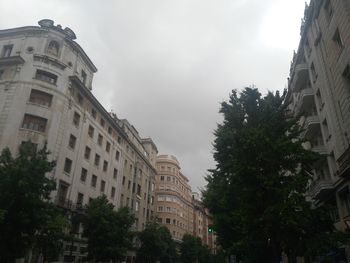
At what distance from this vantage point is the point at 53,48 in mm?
33969

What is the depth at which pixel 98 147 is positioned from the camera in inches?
1563

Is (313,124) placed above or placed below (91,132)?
below

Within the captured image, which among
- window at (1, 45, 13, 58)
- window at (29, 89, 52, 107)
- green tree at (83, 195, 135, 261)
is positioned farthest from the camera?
window at (1, 45, 13, 58)

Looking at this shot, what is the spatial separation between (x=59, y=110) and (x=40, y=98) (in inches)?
83.5

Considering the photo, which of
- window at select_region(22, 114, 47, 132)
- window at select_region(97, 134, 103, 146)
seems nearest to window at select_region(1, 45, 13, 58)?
window at select_region(22, 114, 47, 132)

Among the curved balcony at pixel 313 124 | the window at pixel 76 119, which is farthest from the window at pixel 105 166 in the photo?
the curved balcony at pixel 313 124

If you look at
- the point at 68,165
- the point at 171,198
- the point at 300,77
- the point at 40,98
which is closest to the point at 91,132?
the point at 68,165

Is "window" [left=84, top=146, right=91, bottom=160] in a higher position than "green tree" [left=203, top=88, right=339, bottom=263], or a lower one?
higher

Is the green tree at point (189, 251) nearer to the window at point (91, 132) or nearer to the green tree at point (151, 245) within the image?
the green tree at point (151, 245)

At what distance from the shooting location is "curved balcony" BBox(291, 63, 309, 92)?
27.5 meters

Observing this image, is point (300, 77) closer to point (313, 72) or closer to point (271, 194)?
point (313, 72)

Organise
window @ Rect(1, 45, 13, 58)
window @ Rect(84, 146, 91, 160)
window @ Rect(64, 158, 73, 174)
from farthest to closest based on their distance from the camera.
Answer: window @ Rect(84, 146, 91, 160)
window @ Rect(1, 45, 13, 58)
window @ Rect(64, 158, 73, 174)

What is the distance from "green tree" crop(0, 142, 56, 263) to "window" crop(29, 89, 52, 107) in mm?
13214

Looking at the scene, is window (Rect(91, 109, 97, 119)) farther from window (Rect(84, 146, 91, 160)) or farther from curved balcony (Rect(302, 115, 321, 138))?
curved balcony (Rect(302, 115, 321, 138))
